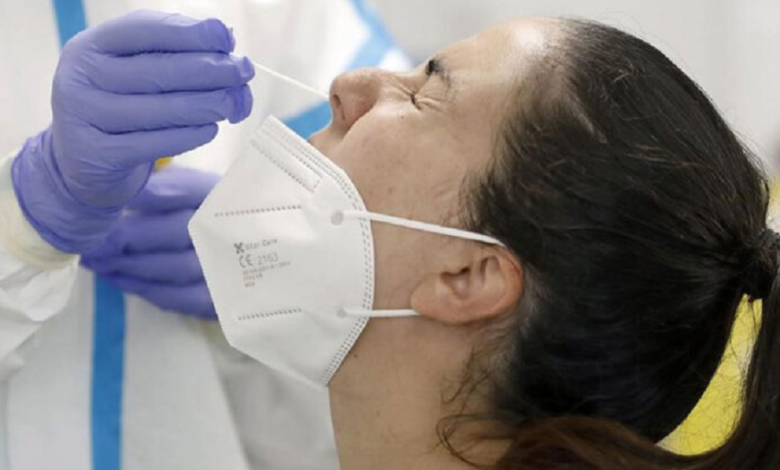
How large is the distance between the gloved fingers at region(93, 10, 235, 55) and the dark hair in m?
0.31

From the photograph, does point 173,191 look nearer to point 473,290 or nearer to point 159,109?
point 159,109

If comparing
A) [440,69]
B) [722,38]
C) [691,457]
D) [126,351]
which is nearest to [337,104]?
[440,69]

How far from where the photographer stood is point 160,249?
1.44m

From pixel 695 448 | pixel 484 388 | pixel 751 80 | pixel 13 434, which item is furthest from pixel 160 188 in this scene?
pixel 751 80

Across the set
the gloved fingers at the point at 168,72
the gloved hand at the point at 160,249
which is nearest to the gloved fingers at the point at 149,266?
the gloved hand at the point at 160,249

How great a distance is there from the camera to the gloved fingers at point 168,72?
1196 mm

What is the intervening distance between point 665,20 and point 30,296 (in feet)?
6.41

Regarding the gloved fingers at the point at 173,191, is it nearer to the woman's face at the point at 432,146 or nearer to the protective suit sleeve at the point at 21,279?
the protective suit sleeve at the point at 21,279

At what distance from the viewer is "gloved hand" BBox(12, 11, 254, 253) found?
3.94ft

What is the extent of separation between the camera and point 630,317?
45.4 inches

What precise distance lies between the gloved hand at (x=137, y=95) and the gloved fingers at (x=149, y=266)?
0.13 metres

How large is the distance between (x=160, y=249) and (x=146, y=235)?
0.03 metres

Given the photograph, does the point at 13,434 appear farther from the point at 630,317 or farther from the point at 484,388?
the point at 630,317

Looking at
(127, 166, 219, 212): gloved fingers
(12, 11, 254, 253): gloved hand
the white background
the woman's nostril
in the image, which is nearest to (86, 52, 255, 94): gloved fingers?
(12, 11, 254, 253): gloved hand
